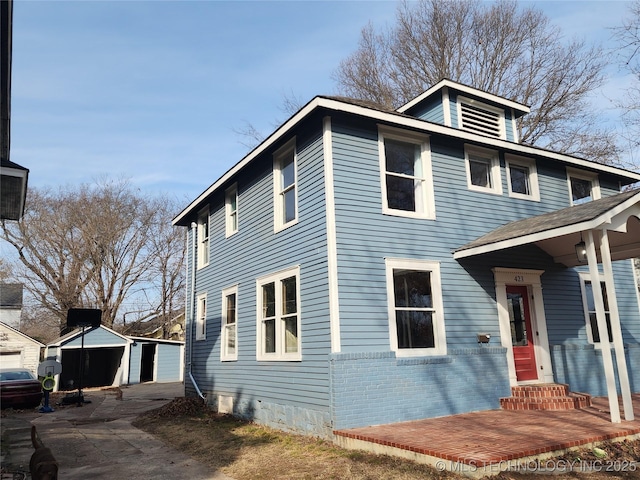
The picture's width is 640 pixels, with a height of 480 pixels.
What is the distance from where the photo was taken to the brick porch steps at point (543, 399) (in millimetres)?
8624

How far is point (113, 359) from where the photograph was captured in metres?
28.3

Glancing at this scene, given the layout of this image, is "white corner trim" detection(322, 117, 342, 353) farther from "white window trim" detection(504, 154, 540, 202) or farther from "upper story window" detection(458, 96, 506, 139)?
"white window trim" detection(504, 154, 540, 202)

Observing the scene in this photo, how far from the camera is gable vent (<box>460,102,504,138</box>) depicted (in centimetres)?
1173

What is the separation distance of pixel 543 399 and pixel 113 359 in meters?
25.7

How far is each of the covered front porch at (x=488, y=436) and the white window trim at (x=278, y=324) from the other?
210 cm

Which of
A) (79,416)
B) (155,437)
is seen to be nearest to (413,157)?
(155,437)

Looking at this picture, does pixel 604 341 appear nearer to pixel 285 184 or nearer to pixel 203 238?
pixel 285 184

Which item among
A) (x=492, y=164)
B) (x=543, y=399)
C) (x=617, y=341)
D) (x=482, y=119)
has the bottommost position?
(x=543, y=399)

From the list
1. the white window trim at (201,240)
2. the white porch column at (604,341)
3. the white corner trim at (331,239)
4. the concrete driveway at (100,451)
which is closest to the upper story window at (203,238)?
the white window trim at (201,240)

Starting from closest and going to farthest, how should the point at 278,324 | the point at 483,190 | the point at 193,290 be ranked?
the point at 278,324 < the point at 483,190 < the point at 193,290

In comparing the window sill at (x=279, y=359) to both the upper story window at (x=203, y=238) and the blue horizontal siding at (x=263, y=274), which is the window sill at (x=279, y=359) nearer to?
the blue horizontal siding at (x=263, y=274)

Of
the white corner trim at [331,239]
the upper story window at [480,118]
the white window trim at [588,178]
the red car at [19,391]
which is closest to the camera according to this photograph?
the white corner trim at [331,239]

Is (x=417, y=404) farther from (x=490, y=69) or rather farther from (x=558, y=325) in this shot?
(x=490, y=69)

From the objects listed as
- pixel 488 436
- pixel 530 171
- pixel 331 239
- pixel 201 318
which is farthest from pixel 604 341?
pixel 201 318
